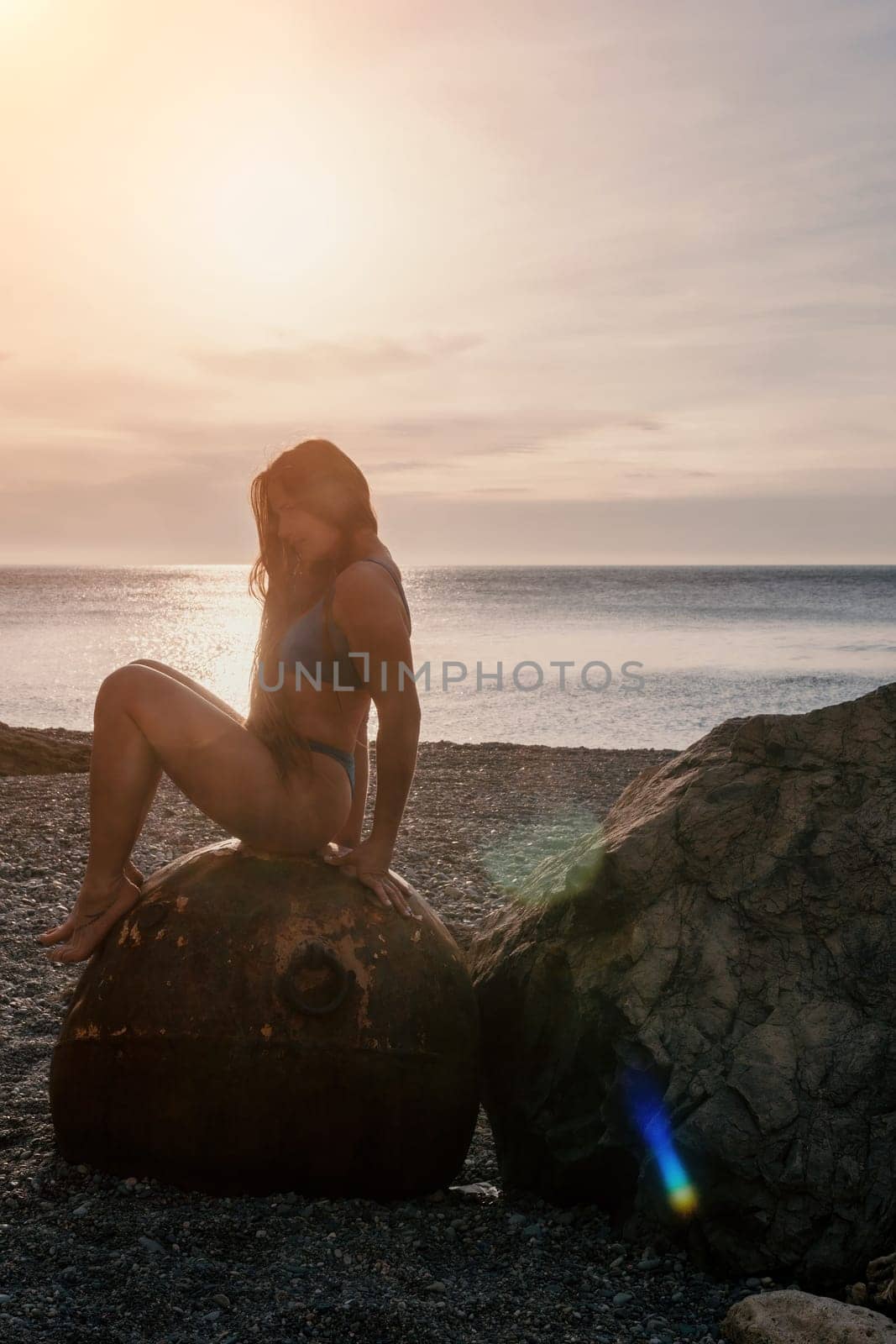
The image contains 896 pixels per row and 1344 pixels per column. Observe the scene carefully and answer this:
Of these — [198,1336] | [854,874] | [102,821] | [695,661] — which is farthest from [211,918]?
[695,661]

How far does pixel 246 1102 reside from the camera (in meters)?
3.80

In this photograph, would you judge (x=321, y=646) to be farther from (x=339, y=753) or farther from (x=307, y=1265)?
(x=307, y=1265)

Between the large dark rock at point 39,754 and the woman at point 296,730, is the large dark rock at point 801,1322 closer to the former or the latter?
the woman at point 296,730

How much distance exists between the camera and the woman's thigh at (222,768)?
413cm

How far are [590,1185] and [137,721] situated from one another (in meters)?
2.29

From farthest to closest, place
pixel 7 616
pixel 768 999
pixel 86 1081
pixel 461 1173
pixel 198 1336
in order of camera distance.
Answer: pixel 7 616, pixel 461 1173, pixel 86 1081, pixel 768 999, pixel 198 1336

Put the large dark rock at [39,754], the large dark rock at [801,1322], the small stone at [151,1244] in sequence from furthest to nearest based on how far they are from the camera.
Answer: the large dark rock at [39,754] < the small stone at [151,1244] < the large dark rock at [801,1322]

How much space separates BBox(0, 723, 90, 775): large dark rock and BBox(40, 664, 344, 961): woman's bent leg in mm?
8879

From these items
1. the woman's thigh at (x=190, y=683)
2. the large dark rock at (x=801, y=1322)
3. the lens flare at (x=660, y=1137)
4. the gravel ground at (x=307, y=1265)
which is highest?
the woman's thigh at (x=190, y=683)

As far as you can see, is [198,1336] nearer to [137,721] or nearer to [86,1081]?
[86,1081]

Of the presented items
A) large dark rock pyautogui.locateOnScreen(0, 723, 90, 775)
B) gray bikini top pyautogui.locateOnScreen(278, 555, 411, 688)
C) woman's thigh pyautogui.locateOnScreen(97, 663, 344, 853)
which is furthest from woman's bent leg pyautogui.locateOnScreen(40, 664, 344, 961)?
large dark rock pyautogui.locateOnScreen(0, 723, 90, 775)

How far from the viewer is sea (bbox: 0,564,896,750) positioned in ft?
67.9

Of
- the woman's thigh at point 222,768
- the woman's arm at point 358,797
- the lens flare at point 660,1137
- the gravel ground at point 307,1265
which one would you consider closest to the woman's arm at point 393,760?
the woman's thigh at point 222,768

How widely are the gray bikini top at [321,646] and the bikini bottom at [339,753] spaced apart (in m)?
0.24
